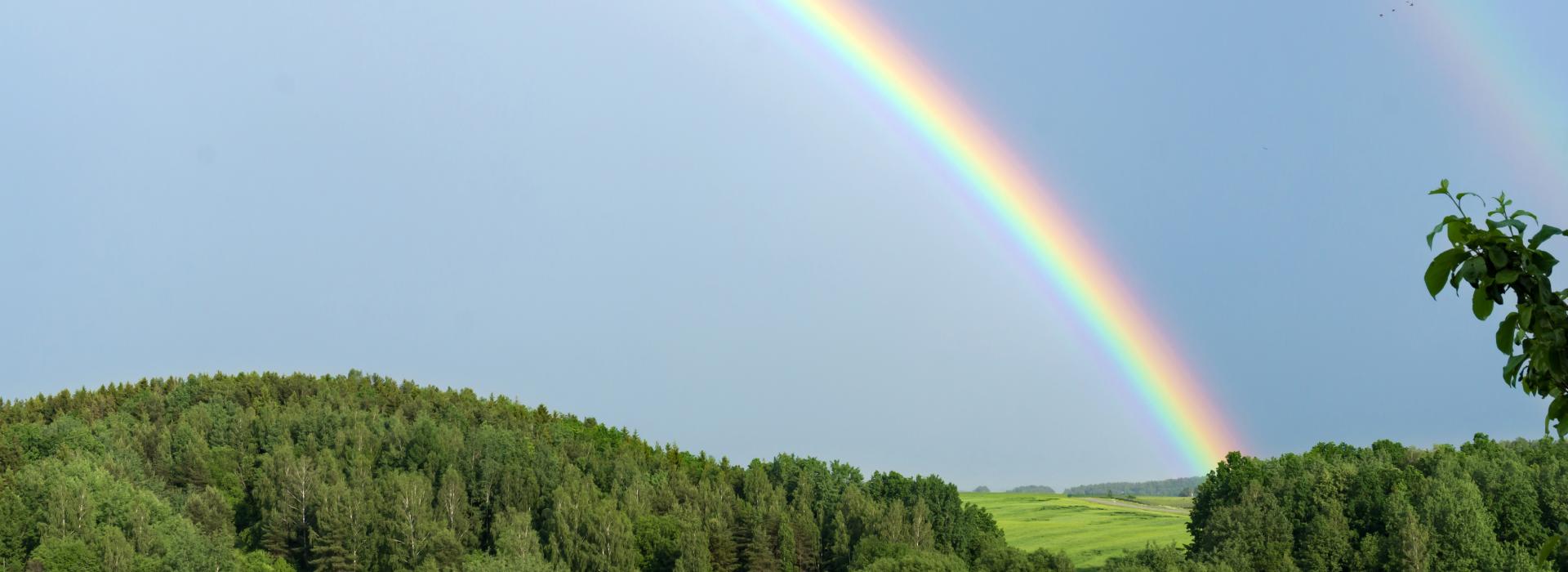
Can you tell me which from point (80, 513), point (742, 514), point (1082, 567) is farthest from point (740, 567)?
point (80, 513)

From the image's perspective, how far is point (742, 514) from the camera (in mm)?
168250

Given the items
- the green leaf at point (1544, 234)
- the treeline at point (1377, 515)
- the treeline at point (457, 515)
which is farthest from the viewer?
the treeline at point (1377, 515)

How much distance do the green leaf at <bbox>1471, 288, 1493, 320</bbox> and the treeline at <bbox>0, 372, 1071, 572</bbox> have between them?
122299 mm

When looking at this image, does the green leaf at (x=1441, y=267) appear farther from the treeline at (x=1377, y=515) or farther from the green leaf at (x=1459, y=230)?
the treeline at (x=1377, y=515)

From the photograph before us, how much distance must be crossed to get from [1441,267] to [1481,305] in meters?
0.53

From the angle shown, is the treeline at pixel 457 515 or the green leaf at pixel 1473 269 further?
the treeline at pixel 457 515

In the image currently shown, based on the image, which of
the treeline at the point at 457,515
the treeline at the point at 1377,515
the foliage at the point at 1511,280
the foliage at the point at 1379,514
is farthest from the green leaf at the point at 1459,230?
the foliage at the point at 1379,514

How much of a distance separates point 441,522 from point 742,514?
36305mm

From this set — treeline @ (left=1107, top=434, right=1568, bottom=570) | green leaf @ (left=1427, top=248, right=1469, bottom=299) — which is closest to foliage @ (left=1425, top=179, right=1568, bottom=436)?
green leaf @ (left=1427, top=248, right=1469, bottom=299)

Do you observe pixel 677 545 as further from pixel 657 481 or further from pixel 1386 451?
pixel 1386 451

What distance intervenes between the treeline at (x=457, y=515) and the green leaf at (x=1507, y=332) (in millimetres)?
122104

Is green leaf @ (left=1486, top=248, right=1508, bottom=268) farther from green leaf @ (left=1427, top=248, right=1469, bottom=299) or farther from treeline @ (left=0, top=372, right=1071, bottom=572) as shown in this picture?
treeline @ (left=0, top=372, right=1071, bottom=572)

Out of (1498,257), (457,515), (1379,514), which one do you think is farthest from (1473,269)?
(457,515)

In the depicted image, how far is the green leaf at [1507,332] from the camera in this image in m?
10.7
